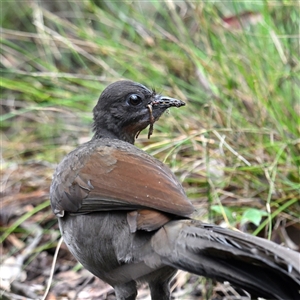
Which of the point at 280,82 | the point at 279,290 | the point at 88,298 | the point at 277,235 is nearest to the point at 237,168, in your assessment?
the point at 277,235

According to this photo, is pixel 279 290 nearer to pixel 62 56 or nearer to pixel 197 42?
pixel 197 42

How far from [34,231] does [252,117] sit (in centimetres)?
178

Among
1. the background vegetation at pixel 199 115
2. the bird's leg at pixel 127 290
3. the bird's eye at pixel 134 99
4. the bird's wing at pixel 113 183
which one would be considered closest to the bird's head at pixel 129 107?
the bird's eye at pixel 134 99

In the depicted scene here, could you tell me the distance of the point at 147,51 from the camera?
Result: 581cm

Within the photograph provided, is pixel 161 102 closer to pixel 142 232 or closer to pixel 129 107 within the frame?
pixel 129 107

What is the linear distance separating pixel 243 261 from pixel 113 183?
2.51ft

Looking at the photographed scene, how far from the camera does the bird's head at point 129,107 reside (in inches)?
152

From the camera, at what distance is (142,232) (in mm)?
3111

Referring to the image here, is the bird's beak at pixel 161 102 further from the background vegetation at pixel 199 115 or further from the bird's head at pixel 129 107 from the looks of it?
the background vegetation at pixel 199 115

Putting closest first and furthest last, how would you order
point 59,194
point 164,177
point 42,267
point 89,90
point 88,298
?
point 164,177 → point 59,194 → point 88,298 → point 42,267 → point 89,90

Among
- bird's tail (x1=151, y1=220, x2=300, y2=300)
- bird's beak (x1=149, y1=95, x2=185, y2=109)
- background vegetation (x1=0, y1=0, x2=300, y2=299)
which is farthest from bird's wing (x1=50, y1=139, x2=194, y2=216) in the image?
background vegetation (x1=0, y1=0, x2=300, y2=299)

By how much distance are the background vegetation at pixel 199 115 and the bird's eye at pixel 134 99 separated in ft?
1.39

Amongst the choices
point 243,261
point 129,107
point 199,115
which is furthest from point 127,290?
point 199,115

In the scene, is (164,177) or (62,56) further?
(62,56)
